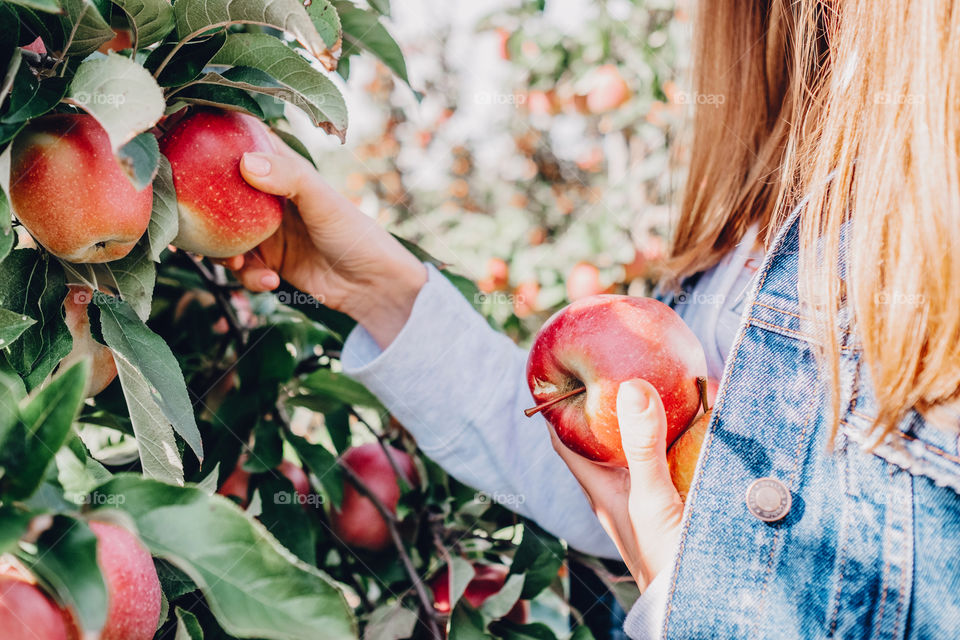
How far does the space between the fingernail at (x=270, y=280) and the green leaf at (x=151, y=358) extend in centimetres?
30

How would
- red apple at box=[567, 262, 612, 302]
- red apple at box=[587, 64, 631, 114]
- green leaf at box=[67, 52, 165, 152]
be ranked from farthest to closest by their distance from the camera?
red apple at box=[587, 64, 631, 114] → red apple at box=[567, 262, 612, 302] → green leaf at box=[67, 52, 165, 152]

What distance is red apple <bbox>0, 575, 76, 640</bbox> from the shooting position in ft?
1.28

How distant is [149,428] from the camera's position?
0.57 meters

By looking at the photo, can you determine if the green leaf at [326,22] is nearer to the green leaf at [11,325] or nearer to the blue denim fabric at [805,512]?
the green leaf at [11,325]

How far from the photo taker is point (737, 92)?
1.12 m

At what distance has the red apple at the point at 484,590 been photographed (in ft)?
3.45

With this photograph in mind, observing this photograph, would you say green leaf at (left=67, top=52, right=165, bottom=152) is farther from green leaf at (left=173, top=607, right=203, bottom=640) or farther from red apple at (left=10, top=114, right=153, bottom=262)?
green leaf at (left=173, top=607, right=203, bottom=640)

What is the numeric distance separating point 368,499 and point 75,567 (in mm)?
754

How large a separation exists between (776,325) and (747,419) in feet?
0.31

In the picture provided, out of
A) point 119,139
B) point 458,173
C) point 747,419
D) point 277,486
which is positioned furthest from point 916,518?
point 458,173

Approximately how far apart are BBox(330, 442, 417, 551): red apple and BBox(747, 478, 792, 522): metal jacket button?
2.06 ft

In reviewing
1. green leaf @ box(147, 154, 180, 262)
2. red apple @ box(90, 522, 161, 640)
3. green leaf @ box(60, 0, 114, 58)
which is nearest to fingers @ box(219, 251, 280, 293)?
green leaf @ box(147, 154, 180, 262)

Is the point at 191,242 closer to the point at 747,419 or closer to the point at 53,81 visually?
the point at 53,81

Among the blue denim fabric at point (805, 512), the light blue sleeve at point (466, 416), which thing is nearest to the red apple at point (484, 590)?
the light blue sleeve at point (466, 416)
